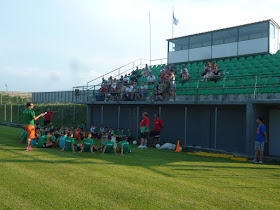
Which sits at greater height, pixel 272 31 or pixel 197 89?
pixel 272 31

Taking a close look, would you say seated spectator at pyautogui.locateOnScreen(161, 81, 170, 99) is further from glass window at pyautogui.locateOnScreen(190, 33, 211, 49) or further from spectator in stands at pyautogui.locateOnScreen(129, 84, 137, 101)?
glass window at pyautogui.locateOnScreen(190, 33, 211, 49)

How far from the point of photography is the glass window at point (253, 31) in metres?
21.5

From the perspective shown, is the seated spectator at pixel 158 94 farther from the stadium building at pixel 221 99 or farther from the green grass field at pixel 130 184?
the green grass field at pixel 130 184

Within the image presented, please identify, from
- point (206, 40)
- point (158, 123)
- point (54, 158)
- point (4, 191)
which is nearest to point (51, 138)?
point (54, 158)

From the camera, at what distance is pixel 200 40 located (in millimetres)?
25281

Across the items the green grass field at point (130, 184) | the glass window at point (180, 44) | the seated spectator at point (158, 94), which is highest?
the glass window at point (180, 44)

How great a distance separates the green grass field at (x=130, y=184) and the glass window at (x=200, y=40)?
53.2 feet

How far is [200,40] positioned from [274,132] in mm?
13823

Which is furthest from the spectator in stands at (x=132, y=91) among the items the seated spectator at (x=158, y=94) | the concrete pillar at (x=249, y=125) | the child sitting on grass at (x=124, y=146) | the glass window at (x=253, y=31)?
the glass window at (x=253, y=31)

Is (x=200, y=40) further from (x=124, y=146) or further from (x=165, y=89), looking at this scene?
(x=124, y=146)

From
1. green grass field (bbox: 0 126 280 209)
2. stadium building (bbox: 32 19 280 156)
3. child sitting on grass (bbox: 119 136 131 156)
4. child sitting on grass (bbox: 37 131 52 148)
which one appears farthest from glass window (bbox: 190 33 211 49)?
child sitting on grass (bbox: 37 131 52 148)

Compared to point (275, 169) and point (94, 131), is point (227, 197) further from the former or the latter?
point (94, 131)

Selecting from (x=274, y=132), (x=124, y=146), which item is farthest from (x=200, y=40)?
(x=124, y=146)

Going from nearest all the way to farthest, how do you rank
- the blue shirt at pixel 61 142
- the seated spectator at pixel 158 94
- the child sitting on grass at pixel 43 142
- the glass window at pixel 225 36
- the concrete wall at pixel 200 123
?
the blue shirt at pixel 61 142 → the child sitting on grass at pixel 43 142 → the concrete wall at pixel 200 123 → the seated spectator at pixel 158 94 → the glass window at pixel 225 36
